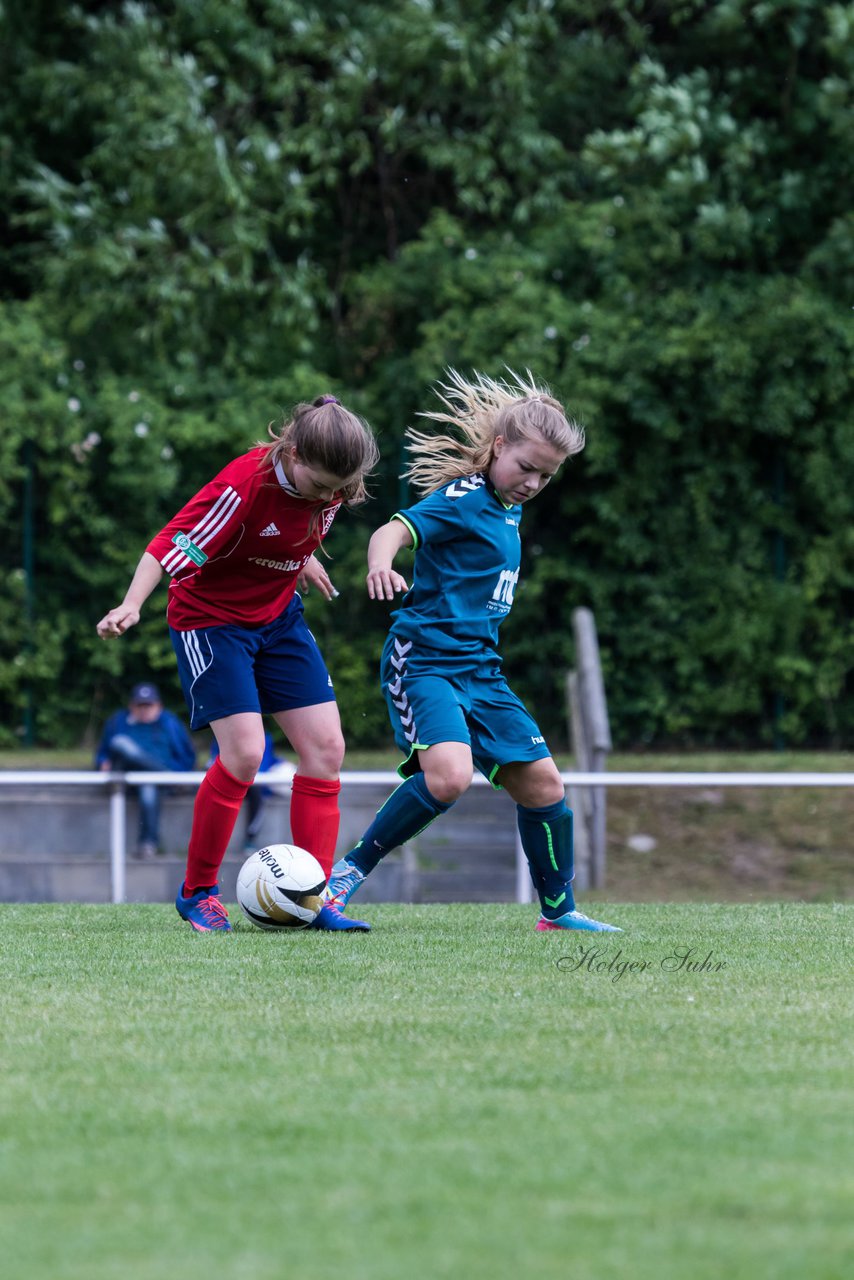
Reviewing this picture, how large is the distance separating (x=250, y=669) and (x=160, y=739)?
6075mm

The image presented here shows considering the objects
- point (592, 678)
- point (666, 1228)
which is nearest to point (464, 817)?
point (592, 678)

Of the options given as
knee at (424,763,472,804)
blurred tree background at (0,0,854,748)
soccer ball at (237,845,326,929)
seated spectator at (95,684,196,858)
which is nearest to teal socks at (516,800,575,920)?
knee at (424,763,472,804)

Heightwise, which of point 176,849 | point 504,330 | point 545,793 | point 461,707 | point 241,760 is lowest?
point 176,849

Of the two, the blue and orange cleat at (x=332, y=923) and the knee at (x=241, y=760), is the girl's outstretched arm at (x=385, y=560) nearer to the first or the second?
the knee at (x=241, y=760)

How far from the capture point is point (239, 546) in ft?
16.9

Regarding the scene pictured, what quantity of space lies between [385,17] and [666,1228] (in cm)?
1295

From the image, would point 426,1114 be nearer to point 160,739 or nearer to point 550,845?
point 550,845

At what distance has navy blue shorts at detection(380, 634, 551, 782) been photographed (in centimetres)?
502

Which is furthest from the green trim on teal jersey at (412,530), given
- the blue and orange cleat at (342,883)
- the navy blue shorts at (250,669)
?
the blue and orange cleat at (342,883)

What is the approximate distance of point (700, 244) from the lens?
12.7 m

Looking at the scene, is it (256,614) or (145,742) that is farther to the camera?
(145,742)

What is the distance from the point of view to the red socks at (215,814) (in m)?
5.21

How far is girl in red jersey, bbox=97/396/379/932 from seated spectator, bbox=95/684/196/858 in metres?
5.59
